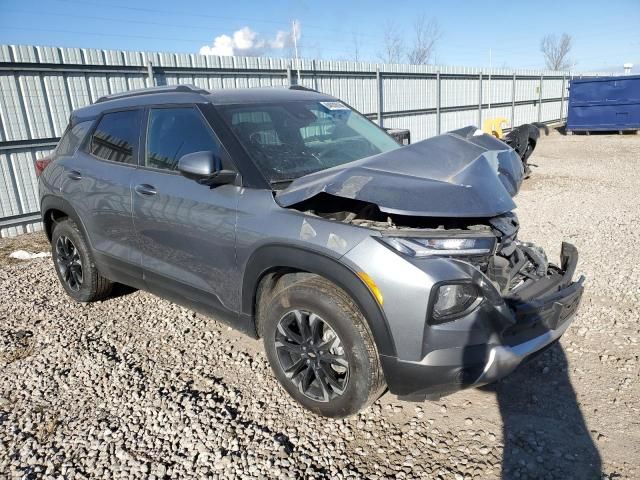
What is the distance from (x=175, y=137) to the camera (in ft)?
11.1

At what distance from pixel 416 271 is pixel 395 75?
42.9ft

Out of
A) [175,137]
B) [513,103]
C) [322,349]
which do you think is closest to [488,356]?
[322,349]

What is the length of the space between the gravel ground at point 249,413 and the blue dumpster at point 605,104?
1717 cm

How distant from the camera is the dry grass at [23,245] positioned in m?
6.54

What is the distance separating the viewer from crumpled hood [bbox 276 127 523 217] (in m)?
2.33

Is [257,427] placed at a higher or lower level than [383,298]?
lower

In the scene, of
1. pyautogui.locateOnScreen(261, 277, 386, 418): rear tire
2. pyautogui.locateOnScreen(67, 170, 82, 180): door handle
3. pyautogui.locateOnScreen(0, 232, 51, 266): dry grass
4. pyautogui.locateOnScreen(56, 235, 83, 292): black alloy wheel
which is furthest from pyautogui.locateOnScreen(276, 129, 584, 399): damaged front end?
pyautogui.locateOnScreen(0, 232, 51, 266): dry grass

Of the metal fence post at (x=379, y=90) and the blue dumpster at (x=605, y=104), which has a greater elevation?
the metal fence post at (x=379, y=90)

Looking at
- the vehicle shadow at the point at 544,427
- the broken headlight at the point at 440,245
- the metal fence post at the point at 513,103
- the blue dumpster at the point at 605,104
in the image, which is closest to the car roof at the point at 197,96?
the broken headlight at the point at 440,245

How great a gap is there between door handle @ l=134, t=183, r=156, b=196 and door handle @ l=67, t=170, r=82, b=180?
0.92 metres

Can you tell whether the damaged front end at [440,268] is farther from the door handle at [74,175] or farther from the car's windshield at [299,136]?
the door handle at [74,175]

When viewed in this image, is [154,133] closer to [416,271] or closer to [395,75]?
[416,271]

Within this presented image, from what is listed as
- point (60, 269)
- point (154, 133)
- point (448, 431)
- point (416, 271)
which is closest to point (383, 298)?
point (416, 271)

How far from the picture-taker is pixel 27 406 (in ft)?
9.88
